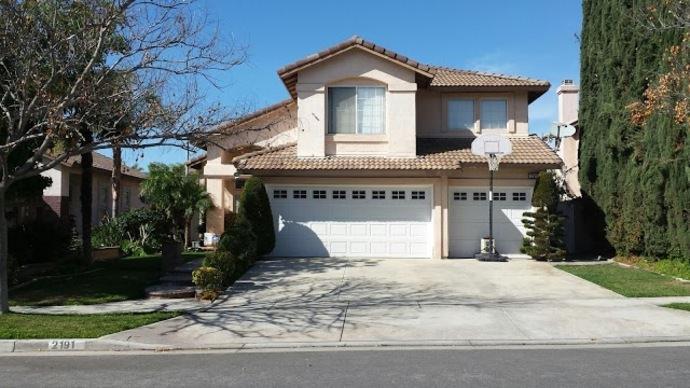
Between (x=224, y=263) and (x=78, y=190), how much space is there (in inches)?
582

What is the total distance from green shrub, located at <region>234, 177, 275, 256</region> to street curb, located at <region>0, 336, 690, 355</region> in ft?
25.2

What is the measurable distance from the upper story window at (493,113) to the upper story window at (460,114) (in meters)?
0.32

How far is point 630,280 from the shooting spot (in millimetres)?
14516

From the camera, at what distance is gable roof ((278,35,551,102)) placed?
1894cm

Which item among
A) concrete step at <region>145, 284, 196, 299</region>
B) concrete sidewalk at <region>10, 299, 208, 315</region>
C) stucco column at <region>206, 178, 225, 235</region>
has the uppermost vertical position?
stucco column at <region>206, 178, 225, 235</region>

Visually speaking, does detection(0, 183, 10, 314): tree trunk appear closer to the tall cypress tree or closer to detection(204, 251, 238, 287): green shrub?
detection(204, 251, 238, 287): green shrub

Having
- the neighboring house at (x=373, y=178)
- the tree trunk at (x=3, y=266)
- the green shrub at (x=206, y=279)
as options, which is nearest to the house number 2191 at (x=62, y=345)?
the tree trunk at (x=3, y=266)

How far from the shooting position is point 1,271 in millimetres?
11000

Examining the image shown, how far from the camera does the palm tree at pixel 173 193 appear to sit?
74.3 feet

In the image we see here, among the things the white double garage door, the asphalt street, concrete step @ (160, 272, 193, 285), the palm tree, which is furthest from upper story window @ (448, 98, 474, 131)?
the asphalt street

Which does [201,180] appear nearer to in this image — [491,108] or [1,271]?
[491,108]

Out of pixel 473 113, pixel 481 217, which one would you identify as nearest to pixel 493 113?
pixel 473 113

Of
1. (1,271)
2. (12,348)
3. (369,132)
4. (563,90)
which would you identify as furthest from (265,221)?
Result: (563,90)

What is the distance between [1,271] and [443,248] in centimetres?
1182
